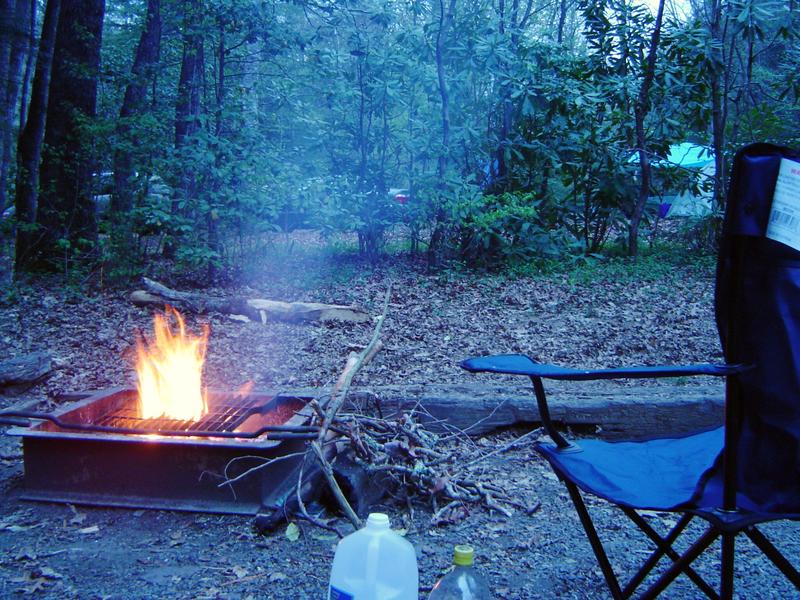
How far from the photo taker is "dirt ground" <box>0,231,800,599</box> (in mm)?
2367

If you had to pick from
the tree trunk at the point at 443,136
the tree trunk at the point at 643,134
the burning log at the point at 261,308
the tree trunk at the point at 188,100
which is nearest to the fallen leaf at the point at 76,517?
the burning log at the point at 261,308

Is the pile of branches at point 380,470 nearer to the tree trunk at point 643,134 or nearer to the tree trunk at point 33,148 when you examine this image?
the tree trunk at point 33,148

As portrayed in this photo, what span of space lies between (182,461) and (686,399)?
2486 millimetres

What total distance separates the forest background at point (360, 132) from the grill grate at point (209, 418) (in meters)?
3.82

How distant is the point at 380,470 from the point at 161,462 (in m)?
0.87

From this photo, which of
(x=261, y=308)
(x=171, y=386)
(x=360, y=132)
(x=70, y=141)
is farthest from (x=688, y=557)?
(x=70, y=141)

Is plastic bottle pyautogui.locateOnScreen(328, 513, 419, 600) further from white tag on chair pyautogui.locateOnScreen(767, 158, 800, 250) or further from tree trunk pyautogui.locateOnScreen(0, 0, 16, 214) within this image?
tree trunk pyautogui.locateOnScreen(0, 0, 16, 214)

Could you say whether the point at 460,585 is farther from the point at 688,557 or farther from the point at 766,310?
the point at 766,310

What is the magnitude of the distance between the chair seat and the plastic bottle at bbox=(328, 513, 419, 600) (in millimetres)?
482

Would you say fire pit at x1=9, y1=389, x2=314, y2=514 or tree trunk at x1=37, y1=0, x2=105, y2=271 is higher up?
tree trunk at x1=37, y1=0, x2=105, y2=271

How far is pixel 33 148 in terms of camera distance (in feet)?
25.0

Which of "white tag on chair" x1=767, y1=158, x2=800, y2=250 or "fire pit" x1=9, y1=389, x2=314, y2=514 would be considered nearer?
"white tag on chair" x1=767, y1=158, x2=800, y2=250

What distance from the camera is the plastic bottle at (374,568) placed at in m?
1.66

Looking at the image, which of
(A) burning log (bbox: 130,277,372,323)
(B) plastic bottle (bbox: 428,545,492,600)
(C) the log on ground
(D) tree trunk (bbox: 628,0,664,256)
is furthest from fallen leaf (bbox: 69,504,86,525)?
(D) tree trunk (bbox: 628,0,664,256)
